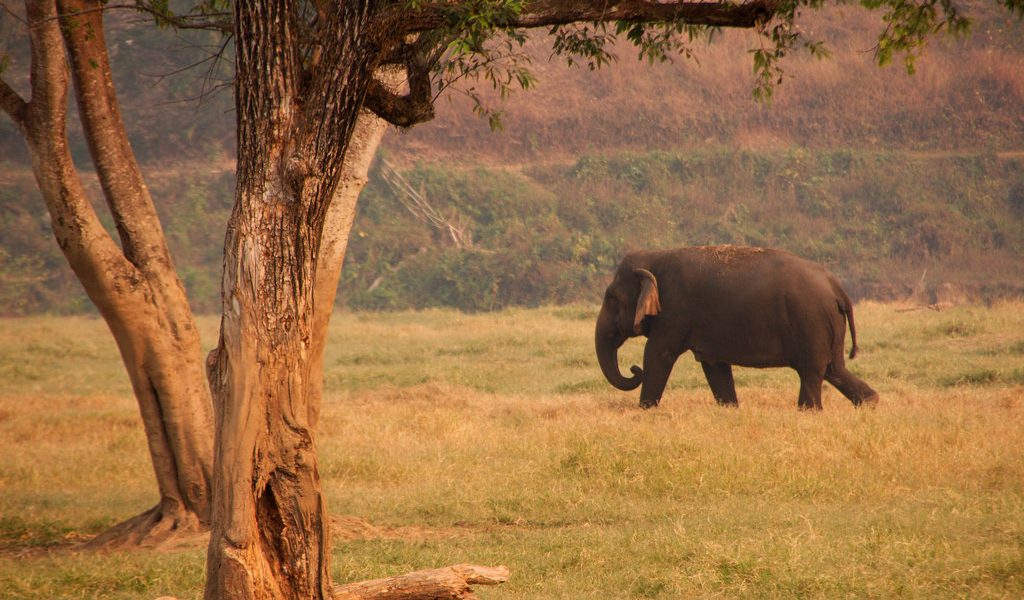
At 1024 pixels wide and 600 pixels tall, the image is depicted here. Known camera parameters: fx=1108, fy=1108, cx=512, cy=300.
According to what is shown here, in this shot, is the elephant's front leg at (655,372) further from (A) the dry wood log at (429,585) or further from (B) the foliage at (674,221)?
(B) the foliage at (674,221)

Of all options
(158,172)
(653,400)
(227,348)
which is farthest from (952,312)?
(158,172)

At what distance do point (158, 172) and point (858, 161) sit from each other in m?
23.4

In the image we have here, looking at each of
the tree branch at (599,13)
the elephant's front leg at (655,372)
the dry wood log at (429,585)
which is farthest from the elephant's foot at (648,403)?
the dry wood log at (429,585)

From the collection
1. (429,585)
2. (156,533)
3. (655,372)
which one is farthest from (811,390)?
(429,585)

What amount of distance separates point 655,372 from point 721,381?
865 mm

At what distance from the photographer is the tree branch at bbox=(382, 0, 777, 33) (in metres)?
5.89

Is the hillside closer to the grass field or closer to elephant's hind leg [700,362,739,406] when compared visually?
the grass field

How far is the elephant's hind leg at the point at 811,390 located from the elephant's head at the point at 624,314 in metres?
2.02

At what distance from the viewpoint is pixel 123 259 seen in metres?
8.13

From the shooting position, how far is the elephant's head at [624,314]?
13.9 metres

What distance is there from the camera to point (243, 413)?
5395mm

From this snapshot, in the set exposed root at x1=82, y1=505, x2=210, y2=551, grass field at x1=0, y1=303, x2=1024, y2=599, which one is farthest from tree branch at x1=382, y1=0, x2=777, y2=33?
exposed root at x1=82, y1=505, x2=210, y2=551

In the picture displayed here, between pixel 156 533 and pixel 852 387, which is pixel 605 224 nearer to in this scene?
pixel 852 387

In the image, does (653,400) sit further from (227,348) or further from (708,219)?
(708,219)
